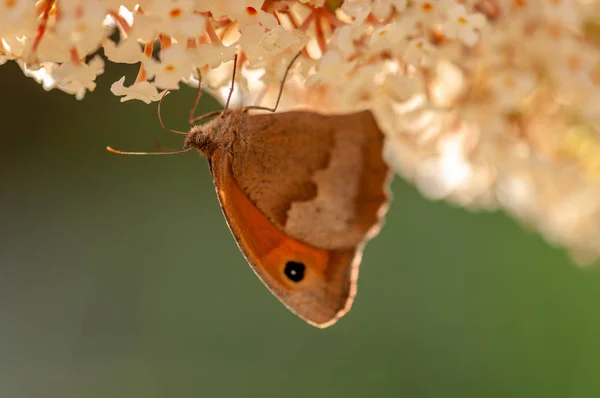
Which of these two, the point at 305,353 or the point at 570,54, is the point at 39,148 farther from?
the point at 570,54

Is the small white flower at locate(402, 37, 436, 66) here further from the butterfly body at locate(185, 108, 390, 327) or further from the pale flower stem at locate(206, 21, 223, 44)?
the pale flower stem at locate(206, 21, 223, 44)

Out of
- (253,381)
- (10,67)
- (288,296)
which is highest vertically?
(288,296)

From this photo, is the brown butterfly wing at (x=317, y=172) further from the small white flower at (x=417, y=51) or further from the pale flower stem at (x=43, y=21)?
the pale flower stem at (x=43, y=21)

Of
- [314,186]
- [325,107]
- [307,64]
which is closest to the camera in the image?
[307,64]

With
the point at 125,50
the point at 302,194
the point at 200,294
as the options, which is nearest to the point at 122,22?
the point at 125,50

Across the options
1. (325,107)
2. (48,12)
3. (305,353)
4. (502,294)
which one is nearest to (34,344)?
(305,353)
